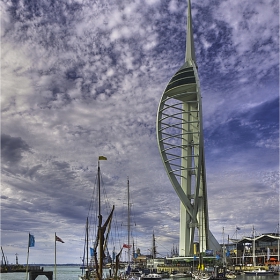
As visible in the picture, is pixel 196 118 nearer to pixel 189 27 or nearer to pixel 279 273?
pixel 189 27

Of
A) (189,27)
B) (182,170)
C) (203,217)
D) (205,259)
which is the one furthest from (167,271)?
(189,27)

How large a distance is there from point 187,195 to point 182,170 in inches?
224

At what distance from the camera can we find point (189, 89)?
9538 cm

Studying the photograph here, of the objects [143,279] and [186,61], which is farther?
[186,61]

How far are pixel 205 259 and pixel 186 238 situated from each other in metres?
6.76

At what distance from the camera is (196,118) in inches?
3698

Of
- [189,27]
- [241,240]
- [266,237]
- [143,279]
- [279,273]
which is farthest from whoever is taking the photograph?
[241,240]

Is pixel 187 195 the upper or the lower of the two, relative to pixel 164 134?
lower

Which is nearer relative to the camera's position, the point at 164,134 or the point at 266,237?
the point at 164,134

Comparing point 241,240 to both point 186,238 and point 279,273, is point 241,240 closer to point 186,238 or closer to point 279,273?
point 279,273

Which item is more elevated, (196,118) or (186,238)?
(196,118)

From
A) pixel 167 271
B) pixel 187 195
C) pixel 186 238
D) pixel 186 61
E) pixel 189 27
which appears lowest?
pixel 167 271

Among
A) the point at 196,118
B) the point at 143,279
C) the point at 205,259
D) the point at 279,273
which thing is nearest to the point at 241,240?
the point at 279,273

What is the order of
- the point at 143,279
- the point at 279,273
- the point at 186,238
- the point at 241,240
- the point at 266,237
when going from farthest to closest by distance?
the point at 241,240 < the point at 266,237 < the point at 279,273 < the point at 186,238 < the point at 143,279
